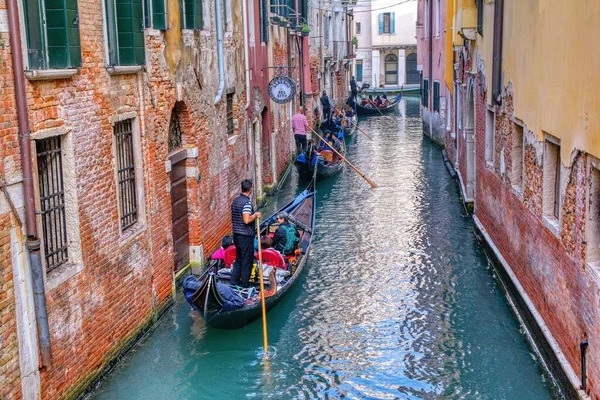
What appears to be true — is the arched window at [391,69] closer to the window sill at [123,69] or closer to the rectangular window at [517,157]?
the rectangular window at [517,157]

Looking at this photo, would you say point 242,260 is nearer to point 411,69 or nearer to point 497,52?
point 497,52

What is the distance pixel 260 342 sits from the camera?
28.7 feet

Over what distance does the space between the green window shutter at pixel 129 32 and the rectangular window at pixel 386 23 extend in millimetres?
43394

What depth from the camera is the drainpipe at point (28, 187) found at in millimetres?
5750

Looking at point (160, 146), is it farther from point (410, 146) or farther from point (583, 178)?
point (410, 146)

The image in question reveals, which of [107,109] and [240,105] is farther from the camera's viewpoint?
[240,105]

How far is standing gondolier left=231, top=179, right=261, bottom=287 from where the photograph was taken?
29.6 feet

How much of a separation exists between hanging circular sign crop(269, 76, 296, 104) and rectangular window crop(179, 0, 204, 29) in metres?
5.42

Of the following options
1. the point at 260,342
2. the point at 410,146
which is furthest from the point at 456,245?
the point at 410,146

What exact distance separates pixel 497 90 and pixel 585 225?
4583 mm

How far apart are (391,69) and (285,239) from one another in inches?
1665

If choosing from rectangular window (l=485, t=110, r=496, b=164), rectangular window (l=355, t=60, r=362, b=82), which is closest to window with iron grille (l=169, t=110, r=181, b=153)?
rectangular window (l=485, t=110, r=496, b=164)

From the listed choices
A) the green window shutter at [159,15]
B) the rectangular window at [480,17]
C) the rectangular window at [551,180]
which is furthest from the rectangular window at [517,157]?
the green window shutter at [159,15]

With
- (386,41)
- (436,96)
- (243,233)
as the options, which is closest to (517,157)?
(243,233)
